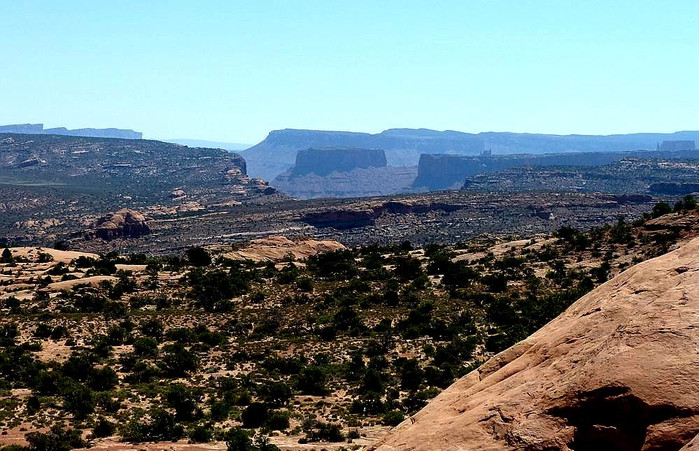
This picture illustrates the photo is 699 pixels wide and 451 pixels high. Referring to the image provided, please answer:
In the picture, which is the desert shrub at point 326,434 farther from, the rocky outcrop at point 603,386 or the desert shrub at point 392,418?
the rocky outcrop at point 603,386

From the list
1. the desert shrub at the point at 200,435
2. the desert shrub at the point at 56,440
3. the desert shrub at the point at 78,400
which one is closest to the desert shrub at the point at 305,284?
the desert shrub at the point at 78,400

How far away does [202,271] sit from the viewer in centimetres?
6031

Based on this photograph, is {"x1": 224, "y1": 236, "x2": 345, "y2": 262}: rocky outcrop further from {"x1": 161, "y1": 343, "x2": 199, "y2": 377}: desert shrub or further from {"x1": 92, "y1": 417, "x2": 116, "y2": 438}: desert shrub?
{"x1": 92, "y1": 417, "x2": 116, "y2": 438}: desert shrub

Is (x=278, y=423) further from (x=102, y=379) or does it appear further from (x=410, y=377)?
(x=102, y=379)

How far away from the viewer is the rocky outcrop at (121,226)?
126250 mm

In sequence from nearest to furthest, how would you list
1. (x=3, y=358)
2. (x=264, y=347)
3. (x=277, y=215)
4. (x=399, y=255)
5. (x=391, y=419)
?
(x=391, y=419) → (x=3, y=358) → (x=264, y=347) → (x=399, y=255) → (x=277, y=215)

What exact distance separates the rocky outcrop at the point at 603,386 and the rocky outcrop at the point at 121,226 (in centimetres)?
12512

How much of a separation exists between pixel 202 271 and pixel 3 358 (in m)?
27.0

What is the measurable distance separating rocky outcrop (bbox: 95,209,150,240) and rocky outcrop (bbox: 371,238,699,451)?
12512cm

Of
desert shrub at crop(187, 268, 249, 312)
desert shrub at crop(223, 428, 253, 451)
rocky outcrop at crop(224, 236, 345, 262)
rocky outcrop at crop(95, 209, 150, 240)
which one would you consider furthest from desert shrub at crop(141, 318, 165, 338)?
rocky outcrop at crop(95, 209, 150, 240)

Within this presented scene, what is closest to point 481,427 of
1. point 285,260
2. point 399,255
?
point 399,255

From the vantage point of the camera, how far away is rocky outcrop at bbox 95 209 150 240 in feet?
414

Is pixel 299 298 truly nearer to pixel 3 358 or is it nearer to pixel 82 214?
pixel 3 358

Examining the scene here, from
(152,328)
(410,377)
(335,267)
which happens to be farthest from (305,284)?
(410,377)
